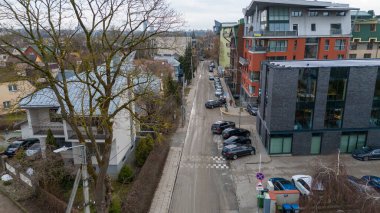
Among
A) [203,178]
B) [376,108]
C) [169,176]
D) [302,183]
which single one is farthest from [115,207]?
[376,108]

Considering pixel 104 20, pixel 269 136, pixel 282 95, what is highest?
→ pixel 104 20

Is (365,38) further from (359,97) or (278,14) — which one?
(359,97)

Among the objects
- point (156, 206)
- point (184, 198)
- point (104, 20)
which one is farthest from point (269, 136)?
point (104, 20)

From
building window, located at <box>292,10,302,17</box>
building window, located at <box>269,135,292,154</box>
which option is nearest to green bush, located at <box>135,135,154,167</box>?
building window, located at <box>269,135,292,154</box>

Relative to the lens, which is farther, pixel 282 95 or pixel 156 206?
pixel 282 95

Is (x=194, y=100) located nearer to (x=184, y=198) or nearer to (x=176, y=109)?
(x=176, y=109)

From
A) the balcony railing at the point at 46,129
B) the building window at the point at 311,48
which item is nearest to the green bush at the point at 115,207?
the balcony railing at the point at 46,129

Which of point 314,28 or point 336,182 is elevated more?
point 314,28
